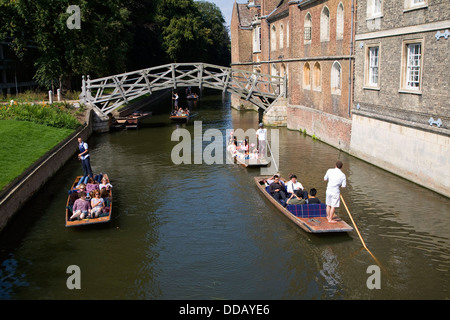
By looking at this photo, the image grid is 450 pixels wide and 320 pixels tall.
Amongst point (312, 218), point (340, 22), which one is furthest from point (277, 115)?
point (312, 218)

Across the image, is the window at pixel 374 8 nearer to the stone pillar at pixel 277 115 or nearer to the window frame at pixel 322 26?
the window frame at pixel 322 26

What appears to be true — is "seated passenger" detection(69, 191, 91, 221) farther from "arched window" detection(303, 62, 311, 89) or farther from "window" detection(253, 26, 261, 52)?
"window" detection(253, 26, 261, 52)

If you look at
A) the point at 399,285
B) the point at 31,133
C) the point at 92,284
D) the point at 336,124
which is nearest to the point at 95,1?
the point at 31,133

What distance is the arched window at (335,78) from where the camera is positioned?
21594 mm

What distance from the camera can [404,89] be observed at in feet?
50.3

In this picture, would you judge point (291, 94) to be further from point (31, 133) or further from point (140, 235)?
point (140, 235)

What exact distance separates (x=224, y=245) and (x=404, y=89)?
28.2 feet

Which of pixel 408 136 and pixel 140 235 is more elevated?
pixel 408 136

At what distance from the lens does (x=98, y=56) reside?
105 feet

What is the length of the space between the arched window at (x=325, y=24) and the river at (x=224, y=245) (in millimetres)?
8349

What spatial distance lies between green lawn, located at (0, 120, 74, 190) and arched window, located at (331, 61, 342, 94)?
41.7 feet

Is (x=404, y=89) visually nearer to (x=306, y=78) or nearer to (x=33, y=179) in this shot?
(x=306, y=78)

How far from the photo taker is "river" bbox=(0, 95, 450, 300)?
8.88 metres

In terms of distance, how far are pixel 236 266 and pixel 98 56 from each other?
25.6 meters
